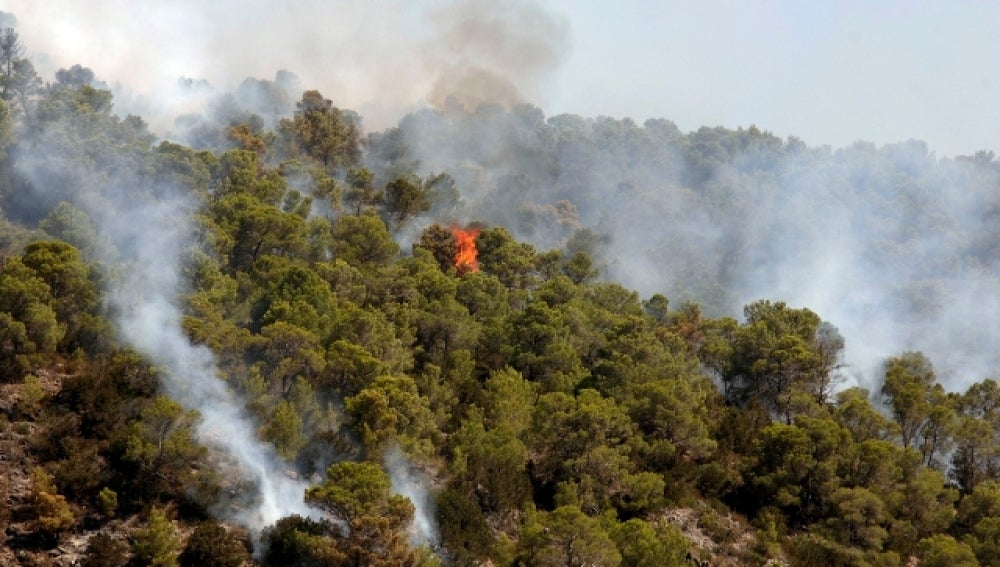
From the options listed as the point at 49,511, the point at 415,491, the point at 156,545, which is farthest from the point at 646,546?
the point at 49,511

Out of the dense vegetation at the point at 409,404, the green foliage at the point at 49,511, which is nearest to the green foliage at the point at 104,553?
the dense vegetation at the point at 409,404

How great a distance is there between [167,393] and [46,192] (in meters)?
29.7

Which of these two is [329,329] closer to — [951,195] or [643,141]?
[643,141]

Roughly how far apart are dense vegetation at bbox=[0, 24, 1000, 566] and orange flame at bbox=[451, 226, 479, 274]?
1.29m

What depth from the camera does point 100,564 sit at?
3766 cm

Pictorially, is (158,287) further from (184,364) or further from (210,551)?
(210,551)

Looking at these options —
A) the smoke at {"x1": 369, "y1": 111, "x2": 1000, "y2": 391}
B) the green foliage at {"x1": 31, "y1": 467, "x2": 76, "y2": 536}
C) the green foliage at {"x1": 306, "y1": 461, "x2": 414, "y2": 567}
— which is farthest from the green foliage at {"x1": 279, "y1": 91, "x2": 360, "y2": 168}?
the green foliage at {"x1": 31, "y1": 467, "x2": 76, "y2": 536}

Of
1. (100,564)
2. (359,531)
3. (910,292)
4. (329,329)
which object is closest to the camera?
(100,564)

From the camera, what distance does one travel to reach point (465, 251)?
9350 centimetres

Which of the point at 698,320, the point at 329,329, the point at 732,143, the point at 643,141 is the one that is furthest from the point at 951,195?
the point at 329,329

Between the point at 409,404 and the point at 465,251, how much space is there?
46.0 m

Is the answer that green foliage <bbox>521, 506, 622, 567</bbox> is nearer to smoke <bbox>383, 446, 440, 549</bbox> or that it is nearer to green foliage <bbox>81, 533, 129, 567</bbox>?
smoke <bbox>383, 446, 440, 549</bbox>

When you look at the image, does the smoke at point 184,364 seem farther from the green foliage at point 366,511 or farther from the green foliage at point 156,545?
the green foliage at point 156,545

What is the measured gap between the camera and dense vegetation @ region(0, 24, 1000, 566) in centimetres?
4191
